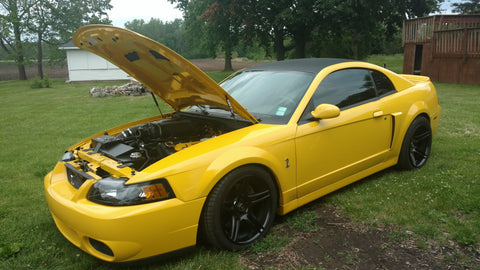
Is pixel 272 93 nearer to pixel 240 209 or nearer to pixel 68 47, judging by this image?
pixel 240 209

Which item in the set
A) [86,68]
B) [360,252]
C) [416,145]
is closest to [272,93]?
[360,252]

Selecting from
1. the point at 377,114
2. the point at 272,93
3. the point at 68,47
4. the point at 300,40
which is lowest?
the point at 377,114

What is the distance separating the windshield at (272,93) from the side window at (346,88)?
17 centimetres

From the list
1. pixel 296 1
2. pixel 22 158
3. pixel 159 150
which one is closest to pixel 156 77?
pixel 159 150

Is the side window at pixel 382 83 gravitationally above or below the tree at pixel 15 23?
below

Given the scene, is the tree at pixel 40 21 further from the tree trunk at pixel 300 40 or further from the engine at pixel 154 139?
the engine at pixel 154 139

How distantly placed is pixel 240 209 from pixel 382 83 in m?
2.30

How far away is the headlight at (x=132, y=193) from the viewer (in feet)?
7.95

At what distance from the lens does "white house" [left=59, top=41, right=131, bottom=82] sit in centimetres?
2803

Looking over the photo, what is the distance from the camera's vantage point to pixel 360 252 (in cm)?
281

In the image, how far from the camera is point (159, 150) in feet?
10.9

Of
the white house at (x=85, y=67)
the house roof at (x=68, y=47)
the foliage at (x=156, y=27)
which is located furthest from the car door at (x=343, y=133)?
the foliage at (x=156, y=27)

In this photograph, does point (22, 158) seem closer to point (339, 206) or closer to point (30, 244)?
point (30, 244)

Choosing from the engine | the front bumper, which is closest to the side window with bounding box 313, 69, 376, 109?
the engine
